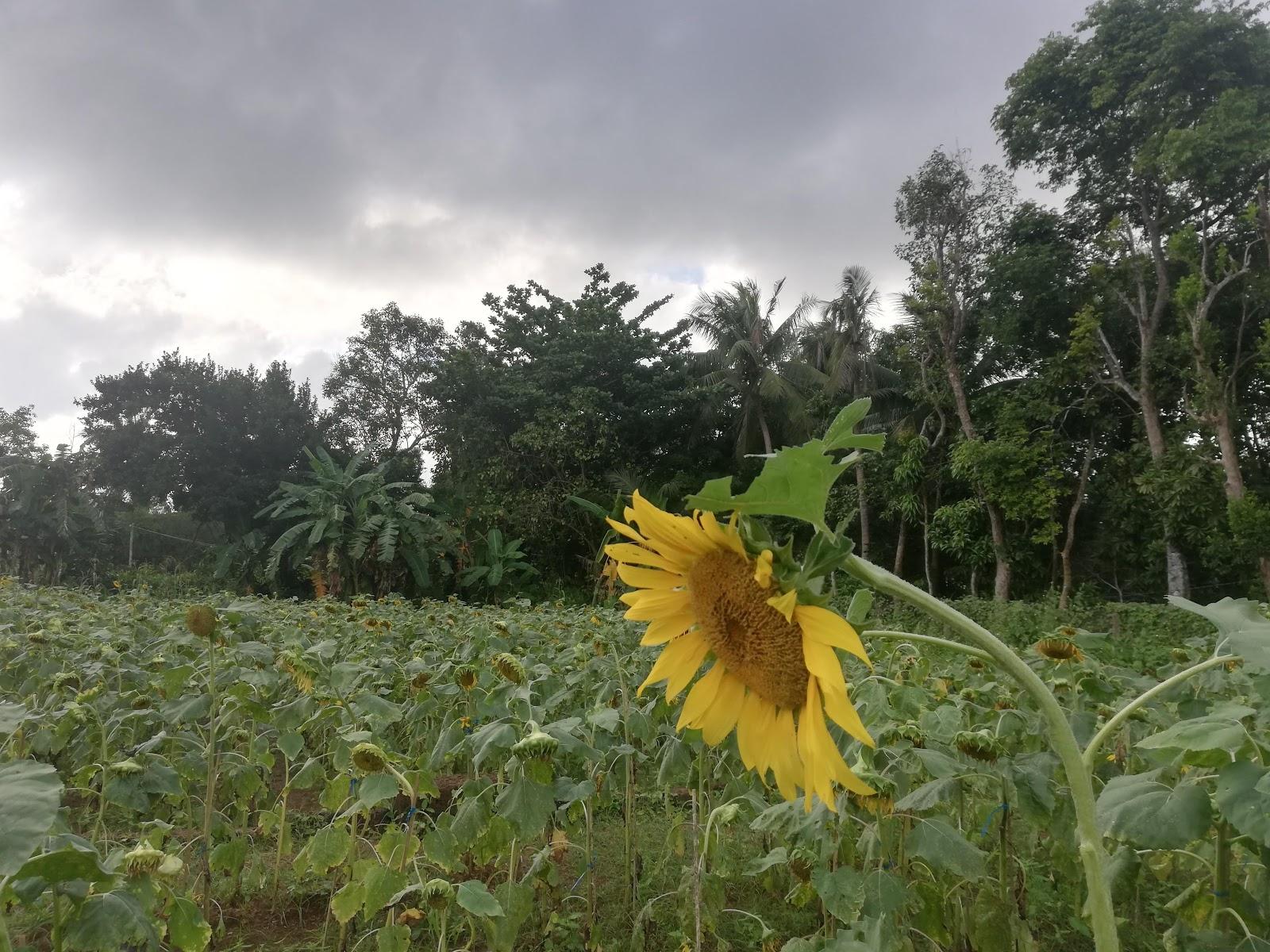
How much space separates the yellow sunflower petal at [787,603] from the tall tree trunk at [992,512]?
13.4 meters

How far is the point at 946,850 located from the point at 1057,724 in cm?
68

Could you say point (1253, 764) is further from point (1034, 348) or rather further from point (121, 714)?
point (1034, 348)

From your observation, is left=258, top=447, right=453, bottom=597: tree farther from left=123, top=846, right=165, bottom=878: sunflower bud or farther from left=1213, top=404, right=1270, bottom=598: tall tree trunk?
left=123, top=846, right=165, bottom=878: sunflower bud

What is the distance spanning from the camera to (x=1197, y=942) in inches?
36.8

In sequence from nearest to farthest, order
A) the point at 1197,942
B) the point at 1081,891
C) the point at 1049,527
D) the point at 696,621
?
the point at 696,621 < the point at 1197,942 < the point at 1081,891 < the point at 1049,527

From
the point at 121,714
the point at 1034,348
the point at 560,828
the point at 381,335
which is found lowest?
the point at 560,828

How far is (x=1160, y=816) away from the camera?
79cm

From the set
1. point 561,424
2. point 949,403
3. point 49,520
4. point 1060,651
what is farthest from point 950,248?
point 49,520

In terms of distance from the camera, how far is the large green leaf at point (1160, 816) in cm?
77

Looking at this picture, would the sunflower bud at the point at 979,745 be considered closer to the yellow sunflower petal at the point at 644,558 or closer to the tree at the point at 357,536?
the yellow sunflower petal at the point at 644,558

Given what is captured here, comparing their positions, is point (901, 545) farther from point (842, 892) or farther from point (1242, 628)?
point (1242, 628)

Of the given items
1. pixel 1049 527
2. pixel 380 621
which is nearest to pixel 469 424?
pixel 1049 527

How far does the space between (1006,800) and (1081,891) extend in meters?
0.56

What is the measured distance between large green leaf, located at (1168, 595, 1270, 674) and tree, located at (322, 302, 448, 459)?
22.7 meters
